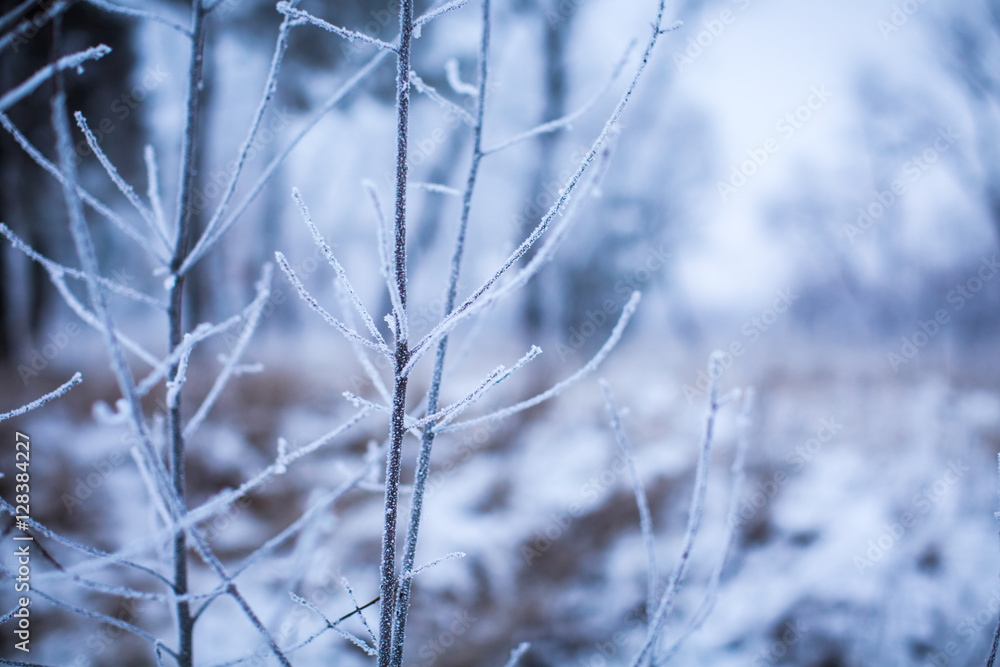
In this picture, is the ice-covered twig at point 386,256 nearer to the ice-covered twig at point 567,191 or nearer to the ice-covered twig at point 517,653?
the ice-covered twig at point 567,191

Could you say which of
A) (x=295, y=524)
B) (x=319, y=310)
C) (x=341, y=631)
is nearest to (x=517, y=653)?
(x=341, y=631)

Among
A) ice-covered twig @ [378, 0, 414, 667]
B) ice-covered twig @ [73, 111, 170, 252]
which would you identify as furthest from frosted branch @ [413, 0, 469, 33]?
ice-covered twig @ [73, 111, 170, 252]

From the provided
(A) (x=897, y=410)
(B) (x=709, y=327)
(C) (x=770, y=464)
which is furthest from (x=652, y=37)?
(B) (x=709, y=327)

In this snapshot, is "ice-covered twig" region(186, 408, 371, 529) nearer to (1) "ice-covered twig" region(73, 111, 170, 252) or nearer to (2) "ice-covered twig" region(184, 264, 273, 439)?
(2) "ice-covered twig" region(184, 264, 273, 439)

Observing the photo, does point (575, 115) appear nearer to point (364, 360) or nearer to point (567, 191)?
point (567, 191)

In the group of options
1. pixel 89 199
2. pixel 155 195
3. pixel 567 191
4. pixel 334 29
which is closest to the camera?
pixel 567 191

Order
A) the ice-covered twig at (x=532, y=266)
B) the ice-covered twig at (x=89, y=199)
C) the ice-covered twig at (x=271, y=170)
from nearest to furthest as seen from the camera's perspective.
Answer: the ice-covered twig at (x=532, y=266) → the ice-covered twig at (x=89, y=199) → the ice-covered twig at (x=271, y=170)

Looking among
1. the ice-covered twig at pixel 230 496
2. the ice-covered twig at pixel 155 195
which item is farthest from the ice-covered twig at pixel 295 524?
the ice-covered twig at pixel 155 195

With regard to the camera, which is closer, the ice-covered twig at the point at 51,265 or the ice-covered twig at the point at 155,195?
the ice-covered twig at the point at 51,265

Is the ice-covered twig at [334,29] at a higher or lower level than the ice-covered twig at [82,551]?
higher

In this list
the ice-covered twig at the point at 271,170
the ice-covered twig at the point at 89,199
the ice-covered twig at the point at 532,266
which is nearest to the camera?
the ice-covered twig at the point at 532,266

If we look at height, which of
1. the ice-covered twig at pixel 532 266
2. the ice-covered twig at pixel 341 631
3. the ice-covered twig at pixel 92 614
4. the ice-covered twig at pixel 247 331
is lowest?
the ice-covered twig at pixel 341 631

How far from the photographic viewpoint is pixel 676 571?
855 millimetres

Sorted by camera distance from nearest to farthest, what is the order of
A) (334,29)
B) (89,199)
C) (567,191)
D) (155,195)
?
(567,191), (334,29), (89,199), (155,195)
